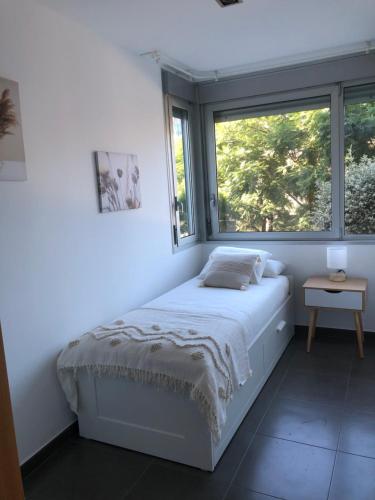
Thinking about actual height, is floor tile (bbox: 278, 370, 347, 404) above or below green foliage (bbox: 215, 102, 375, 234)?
below

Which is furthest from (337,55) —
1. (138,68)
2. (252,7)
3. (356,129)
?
(138,68)

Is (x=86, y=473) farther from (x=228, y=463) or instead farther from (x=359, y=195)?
(x=359, y=195)

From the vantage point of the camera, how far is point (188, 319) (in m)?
2.50

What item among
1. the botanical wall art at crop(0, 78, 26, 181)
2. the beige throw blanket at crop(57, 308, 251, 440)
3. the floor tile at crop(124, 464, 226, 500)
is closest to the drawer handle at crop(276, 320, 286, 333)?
the beige throw blanket at crop(57, 308, 251, 440)

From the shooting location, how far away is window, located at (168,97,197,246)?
11.7 ft

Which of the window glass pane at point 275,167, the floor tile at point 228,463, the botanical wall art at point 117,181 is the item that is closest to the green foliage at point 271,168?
the window glass pane at point 275,167

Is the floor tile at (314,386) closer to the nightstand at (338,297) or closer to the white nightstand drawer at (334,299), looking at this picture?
→ the nightstand at (338,297)

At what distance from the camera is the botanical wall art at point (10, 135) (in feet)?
6.38

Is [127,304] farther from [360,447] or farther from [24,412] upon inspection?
[360,447]

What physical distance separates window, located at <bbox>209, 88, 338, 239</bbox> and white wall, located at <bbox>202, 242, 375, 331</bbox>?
0.12 metres

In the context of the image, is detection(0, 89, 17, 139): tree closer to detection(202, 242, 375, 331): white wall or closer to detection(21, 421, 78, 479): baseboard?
detection(21, 421, 78, 479): baseboard

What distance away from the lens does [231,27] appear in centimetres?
266

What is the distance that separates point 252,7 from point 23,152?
1.55 m

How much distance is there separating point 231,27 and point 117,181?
4.09ft
